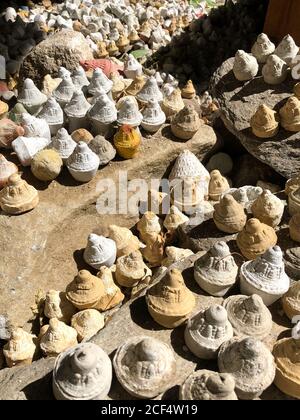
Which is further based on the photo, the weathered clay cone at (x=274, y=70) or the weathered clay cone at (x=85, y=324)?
the weathered clay cone at (x=274, y=70)

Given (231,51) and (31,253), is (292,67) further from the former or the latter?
(31,253)

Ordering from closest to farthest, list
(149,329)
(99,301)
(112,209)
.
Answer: (149,329) → (99,301) → (112,209)

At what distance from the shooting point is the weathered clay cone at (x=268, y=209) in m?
3.19

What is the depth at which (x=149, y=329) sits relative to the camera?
8.53ft

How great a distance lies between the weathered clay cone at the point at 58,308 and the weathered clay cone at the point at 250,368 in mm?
1174

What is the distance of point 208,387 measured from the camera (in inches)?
83.2

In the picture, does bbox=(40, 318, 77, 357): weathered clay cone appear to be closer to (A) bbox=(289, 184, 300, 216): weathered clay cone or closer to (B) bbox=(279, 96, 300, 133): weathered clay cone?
(A) bbox=(289, 184, 300, 216): weathered clay cone

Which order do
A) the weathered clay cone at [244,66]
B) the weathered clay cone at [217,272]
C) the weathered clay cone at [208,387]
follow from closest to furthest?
the weathered clay cone at [208,387] < the weathered clay cone at [217,272] < the weathered clay cone at [244,66]

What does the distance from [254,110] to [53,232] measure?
1975 millimetres

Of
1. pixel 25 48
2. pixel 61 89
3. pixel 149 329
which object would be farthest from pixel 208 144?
pixel 25 48

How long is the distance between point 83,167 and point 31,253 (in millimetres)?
742

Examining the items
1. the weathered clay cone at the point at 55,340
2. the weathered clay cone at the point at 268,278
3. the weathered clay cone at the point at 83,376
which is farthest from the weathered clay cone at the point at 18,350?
the weathered clay cone at the point at 268,278

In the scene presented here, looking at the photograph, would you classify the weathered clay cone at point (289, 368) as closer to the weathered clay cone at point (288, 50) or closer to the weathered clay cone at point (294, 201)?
the weathered clay cone at point (294, 201)

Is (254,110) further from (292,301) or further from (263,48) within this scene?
(292,301)
